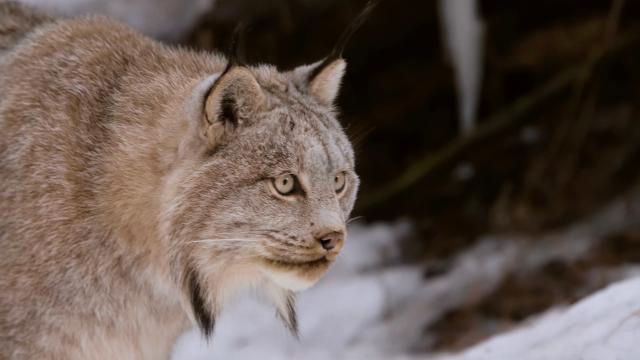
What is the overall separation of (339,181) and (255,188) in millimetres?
274

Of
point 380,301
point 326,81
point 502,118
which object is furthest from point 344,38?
point 502,118

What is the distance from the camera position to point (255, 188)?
3.11 metres

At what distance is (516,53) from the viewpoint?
6.31 m

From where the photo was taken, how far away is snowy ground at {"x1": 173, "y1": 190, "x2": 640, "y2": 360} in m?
5.14

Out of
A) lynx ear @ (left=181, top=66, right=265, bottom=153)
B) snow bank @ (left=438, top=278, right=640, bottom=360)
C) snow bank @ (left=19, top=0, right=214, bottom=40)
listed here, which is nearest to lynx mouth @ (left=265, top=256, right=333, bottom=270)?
lynx ear @ (left=181, top=66, right=265, bottom=153)

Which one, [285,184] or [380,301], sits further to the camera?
[380,301]

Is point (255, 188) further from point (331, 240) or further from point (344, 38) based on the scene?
point (344, 38)

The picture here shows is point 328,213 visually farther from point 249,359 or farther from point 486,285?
point 486,285

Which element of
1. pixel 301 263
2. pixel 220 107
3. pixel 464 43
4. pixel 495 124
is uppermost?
pixel 495 124

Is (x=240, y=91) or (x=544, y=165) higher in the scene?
(x=544, y=165)

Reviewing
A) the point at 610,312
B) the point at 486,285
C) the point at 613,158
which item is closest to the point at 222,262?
the point at 610,312

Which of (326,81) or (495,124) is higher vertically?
(495,124)

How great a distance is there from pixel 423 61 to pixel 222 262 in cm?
330

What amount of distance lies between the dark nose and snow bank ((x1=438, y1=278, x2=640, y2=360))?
2.73 feet
